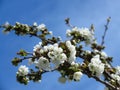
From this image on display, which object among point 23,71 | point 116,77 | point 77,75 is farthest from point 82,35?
point 77,75

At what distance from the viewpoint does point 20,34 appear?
459 inches

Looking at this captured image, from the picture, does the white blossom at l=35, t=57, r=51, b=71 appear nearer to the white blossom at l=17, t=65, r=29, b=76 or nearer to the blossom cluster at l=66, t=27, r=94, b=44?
the white blossom at l=17, t=65, r=29, b=76

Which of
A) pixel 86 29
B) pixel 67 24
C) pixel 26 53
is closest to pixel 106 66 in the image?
pixel 86 29

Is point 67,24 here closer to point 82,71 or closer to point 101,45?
point 101,45

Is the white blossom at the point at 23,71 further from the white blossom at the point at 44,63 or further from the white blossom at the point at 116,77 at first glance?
the white blossom at the point at 116,77

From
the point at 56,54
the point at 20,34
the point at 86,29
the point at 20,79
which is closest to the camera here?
the point at 56,54

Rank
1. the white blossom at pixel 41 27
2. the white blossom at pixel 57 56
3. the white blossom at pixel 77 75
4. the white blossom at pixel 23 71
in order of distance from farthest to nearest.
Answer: the white blossom at pixel 41 27 < the white blossom at pixel 23 71 < the white blossom at pixel 77 75 < the white blossom at pixel 57 56

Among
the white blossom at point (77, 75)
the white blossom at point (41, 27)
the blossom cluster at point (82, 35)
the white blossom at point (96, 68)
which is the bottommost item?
the white blossom at point (77, 75)

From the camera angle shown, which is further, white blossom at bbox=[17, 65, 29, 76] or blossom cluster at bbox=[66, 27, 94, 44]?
blossom cluster at bbox=[66, 27, 94, 44]

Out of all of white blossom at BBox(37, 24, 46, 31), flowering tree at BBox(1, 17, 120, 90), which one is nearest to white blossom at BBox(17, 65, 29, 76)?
flowering tree at BBox(1, 17, 120, 90)

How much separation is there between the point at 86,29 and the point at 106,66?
4.19ft

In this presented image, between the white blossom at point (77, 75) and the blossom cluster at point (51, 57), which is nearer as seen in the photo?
the blossom cluster at point (51, 57)

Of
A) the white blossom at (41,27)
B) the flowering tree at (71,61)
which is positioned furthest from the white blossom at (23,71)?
the white blossom at (41,27)

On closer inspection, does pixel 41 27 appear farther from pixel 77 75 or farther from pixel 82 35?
pixel 77 75
